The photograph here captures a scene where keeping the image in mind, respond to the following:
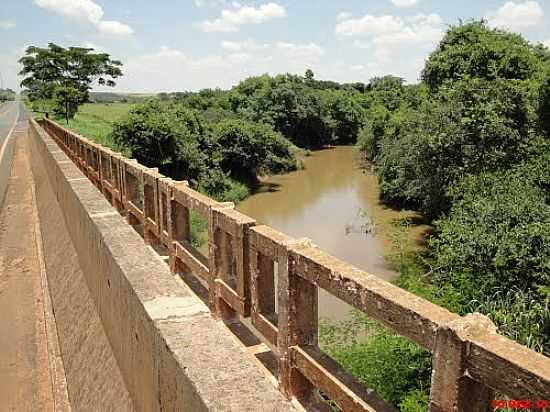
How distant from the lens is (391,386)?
9.09 metres

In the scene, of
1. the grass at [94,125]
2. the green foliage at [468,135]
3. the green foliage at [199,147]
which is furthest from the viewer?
the grass at [94,125]

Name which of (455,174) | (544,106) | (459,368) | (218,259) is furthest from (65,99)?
(459,368)

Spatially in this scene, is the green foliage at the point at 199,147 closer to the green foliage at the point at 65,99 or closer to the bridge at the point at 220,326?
the green foliage at the point at 65,99

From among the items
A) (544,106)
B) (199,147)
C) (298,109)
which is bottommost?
(199,147)

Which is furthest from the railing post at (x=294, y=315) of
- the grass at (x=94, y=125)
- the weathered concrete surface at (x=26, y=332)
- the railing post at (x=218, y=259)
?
the grass at (x=94, y=125)

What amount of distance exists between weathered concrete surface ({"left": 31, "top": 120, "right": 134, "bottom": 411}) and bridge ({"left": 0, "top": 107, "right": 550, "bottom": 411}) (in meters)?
0.03

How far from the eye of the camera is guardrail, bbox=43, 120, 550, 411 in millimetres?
1506

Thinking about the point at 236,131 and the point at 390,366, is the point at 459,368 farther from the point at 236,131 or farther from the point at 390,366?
the point at 236,131

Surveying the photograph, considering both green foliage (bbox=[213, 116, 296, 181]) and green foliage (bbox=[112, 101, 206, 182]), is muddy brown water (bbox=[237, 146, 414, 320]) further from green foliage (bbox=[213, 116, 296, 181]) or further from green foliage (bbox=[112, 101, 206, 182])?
green foliage (bbox=[112, 101, 206, 182])

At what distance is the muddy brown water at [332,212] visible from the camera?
18.7 metres

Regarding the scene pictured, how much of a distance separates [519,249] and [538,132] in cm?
741

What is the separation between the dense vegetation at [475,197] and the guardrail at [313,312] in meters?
5.87

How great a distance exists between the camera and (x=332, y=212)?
2689cm

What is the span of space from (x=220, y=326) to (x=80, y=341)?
11.6 feet
